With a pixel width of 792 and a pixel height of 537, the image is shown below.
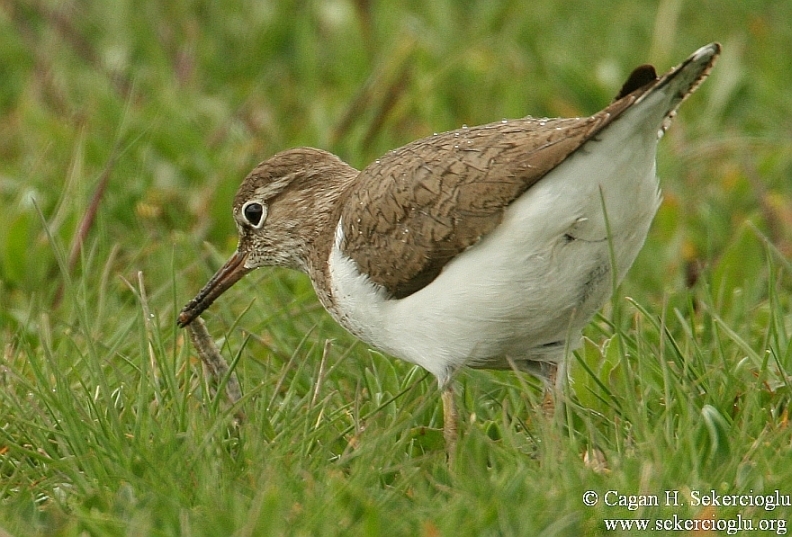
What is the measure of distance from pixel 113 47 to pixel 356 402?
5.93m

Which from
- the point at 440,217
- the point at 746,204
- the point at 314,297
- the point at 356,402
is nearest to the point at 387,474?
the point at 356,402

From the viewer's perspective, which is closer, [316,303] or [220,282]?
[220,282]

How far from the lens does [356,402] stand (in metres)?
4.54

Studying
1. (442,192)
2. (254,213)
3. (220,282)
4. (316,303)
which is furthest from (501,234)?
(316,303)

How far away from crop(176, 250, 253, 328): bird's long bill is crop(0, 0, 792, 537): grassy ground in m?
0.17

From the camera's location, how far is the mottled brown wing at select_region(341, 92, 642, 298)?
177 inches

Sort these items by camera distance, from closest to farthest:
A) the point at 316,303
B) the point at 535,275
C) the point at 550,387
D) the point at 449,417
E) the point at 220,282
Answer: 1. the point at 535,275
2. the point at 449,417
3. the point at 550,387
4. the point at 220,282
5. the point at 316,303

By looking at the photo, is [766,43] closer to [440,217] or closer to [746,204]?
[746,204]

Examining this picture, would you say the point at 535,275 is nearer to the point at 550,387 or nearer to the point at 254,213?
the point at 550,387

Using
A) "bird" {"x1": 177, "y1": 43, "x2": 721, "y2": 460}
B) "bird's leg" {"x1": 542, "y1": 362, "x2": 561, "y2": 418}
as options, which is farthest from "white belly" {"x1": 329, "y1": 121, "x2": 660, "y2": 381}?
"bird's leg" {"x1": 542, "y1": 362, "x2": 561, "y2": 418}

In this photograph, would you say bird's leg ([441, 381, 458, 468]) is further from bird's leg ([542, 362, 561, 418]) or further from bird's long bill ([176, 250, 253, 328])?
bird's long bill ([176, 250, 253, 328])

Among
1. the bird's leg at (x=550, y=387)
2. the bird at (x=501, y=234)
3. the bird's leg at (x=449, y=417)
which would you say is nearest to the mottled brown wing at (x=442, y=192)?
the bird at (x=501, y=234)

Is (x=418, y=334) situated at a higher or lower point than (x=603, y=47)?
lower

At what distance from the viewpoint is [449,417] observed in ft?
15.2
